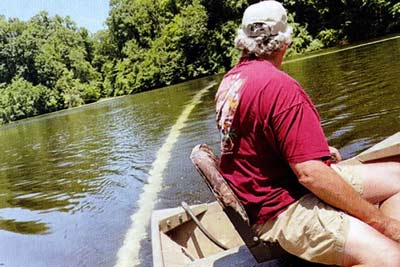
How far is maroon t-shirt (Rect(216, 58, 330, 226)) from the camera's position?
238 centimetres

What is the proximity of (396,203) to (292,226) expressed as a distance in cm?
63

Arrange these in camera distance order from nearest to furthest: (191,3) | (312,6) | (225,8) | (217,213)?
(217,213) < (312,6) < (225,8) < (191,3)

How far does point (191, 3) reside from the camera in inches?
2052

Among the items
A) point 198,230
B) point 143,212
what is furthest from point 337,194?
point 143,212

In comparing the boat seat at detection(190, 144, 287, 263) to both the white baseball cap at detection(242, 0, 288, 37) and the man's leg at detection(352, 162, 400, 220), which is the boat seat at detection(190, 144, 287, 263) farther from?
the white baseball cap at detection(242, 0, 288, 37)

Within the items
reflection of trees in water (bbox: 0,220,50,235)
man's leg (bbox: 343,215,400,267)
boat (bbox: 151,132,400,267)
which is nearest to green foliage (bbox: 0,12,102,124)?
reflection of trees in water (bbox: 0,220,50,235)

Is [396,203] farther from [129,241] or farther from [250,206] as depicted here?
[129,241]

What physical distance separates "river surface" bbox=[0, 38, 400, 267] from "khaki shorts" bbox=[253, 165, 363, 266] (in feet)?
10.5

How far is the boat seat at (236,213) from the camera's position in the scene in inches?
105

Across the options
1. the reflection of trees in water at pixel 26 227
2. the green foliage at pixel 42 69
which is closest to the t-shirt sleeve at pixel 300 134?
the reflection of trees in water at pixel 26 227

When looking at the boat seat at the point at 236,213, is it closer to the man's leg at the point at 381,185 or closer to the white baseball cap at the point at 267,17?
the man's leg at the point at 381,185

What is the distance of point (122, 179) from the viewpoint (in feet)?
31.9

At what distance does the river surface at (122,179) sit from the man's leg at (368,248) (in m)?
3.46

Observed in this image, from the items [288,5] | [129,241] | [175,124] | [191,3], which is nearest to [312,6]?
[288,5]
